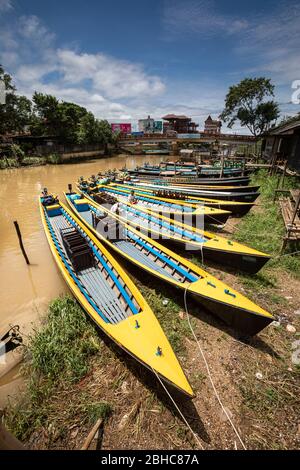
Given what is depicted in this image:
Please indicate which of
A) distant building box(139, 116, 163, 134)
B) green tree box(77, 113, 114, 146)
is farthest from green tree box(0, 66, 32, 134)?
distant building box(139, 116, 163, 134)

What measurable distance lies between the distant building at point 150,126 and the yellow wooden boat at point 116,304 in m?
72.8

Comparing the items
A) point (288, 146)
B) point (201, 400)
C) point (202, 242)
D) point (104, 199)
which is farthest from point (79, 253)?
point (288, 146)

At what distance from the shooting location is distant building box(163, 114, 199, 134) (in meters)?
64.8

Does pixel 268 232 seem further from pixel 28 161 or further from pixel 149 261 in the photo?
pixel 28 161

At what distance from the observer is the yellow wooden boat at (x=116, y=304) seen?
359 centimetres

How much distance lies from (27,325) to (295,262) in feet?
29.3

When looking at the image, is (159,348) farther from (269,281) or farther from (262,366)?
(269,281)

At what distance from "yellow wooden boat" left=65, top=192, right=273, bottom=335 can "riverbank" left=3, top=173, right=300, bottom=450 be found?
2.26 feet

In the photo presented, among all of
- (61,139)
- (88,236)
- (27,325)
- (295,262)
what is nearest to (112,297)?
(27,325)

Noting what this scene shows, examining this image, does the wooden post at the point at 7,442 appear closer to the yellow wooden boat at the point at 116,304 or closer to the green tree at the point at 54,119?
the yellow wooden boat at the point at 116,304

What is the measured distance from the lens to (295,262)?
6.97m

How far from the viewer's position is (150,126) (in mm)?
76875

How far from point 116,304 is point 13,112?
1531 inches

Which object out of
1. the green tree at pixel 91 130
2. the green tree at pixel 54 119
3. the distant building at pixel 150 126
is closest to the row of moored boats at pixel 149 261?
the green tree at pixel 54 119
